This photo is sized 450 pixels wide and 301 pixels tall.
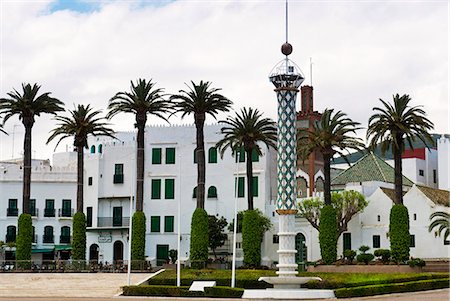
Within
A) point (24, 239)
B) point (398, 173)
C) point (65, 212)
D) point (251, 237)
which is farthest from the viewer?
point (65, 212)

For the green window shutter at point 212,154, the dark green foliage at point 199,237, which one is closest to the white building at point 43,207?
the green window shutter at point 212,154

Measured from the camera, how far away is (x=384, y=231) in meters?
66.1

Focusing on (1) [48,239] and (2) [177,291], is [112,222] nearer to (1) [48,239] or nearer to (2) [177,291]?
(1) [48,239]

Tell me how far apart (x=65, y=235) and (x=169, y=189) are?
36.2ft

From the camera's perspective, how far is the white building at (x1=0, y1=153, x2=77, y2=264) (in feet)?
259

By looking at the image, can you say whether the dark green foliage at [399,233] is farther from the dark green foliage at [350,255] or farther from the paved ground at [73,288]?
the paved ground at [73,288]

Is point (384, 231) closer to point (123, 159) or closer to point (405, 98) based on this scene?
point (405, 98)

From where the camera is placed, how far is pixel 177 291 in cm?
4850

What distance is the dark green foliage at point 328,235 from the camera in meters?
61.6

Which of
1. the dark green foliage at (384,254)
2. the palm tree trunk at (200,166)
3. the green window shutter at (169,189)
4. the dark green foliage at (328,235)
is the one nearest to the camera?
the dark green foliage at (384,254)

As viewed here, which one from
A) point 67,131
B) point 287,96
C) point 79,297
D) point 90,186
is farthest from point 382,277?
point 90,186

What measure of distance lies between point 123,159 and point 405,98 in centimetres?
2674

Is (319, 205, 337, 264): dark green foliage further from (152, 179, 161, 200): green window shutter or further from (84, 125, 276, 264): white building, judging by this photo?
(152, 179, 161, 200): green window shutter

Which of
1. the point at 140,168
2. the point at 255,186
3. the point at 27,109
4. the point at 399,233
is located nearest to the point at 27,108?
the point at 27,109
